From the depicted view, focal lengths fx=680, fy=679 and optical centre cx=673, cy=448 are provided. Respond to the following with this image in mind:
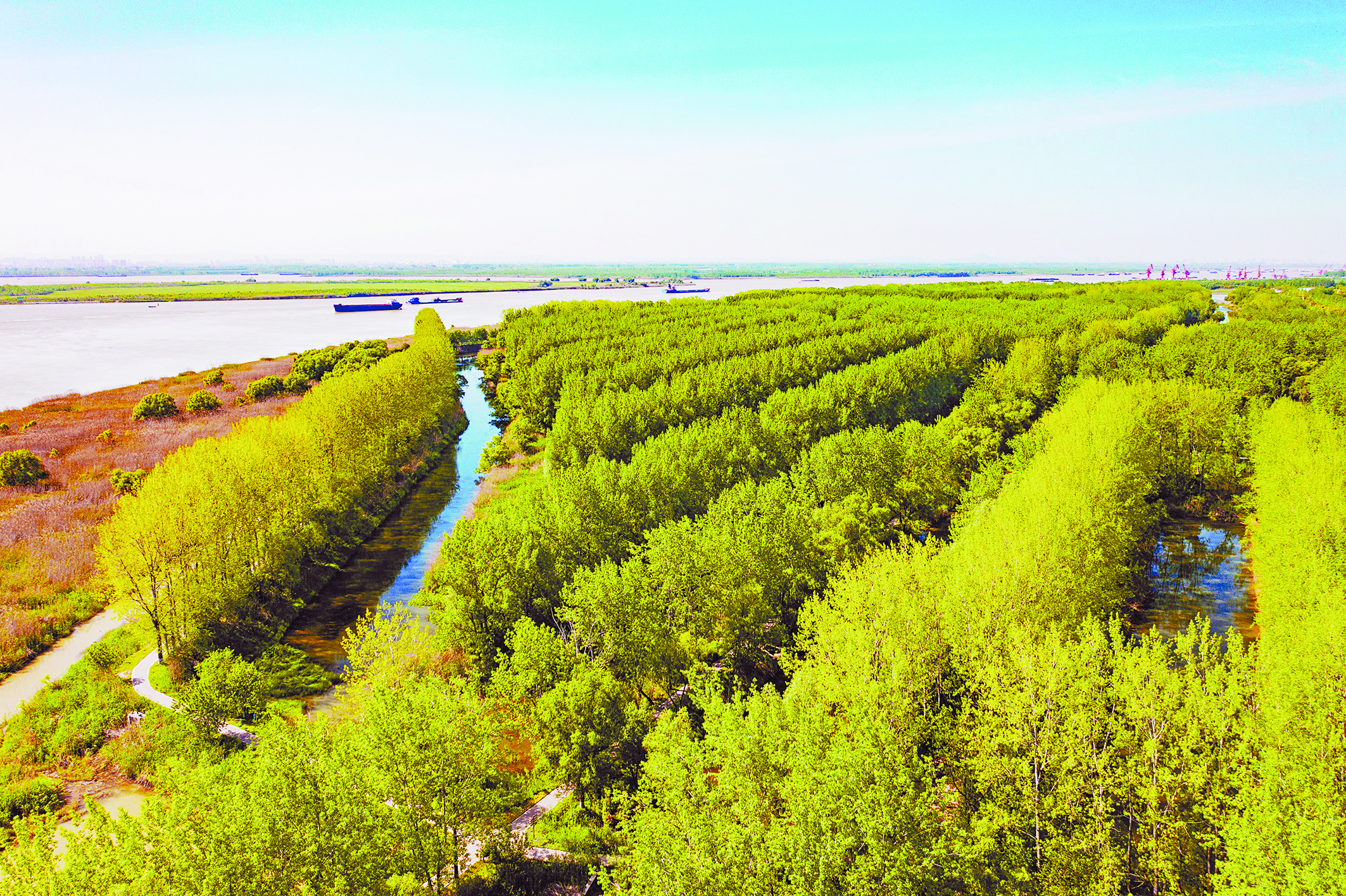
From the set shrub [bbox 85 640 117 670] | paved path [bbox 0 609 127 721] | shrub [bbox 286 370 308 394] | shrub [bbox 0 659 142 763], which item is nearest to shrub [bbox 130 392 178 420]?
shrub [bbox 286 370 308 394]

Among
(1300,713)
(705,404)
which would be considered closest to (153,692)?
(1300,713)

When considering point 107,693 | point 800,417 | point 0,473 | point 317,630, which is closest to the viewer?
point 107,693

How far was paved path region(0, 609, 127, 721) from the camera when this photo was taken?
35938 millimetres

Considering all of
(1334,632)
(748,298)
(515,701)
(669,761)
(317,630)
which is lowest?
(317,630)

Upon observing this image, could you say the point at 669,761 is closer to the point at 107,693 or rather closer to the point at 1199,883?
the point at 1199,883

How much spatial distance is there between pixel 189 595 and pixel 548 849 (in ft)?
91.7

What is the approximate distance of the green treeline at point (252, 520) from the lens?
39.9m

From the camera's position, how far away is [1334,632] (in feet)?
89.2

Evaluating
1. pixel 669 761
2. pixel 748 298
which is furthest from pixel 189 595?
pixel 748 298

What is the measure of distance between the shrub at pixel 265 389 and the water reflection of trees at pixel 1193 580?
116m

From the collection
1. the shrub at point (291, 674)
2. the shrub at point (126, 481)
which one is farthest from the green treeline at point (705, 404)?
the shrub at point (126, 481)

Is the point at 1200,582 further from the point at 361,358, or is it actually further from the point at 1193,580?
the point at 361,358

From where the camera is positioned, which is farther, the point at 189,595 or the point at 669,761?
the point at 189,595

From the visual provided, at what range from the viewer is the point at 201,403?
97.6 meters
